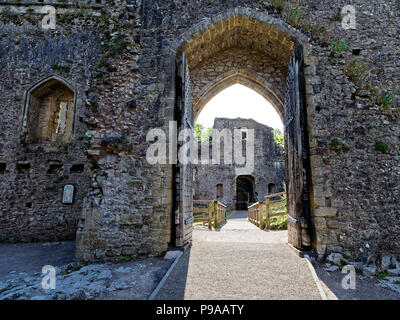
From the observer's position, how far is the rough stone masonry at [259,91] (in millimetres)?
4363

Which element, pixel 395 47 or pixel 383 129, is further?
pixel 395 47

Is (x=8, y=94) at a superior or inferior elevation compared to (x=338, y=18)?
inferior

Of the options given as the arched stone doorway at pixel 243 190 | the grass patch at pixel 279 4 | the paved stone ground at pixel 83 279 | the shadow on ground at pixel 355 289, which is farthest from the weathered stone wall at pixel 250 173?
the shadow on ground at pixel 355 289

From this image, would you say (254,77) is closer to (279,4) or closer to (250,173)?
(279,4)

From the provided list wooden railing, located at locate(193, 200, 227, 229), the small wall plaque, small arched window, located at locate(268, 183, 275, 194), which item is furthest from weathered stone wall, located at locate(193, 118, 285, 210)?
the small wall plaque

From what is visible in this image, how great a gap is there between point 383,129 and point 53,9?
454 inches

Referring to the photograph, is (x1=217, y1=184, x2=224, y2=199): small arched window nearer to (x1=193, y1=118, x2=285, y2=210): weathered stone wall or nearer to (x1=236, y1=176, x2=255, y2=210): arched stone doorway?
(x1=193, y1=118, x2=285, y2=210): weathered stone wall

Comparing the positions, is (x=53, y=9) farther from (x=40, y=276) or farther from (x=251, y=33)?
(x=40, y=276)

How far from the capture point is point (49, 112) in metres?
8.66

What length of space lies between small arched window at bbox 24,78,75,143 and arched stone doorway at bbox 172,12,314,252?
5272mm

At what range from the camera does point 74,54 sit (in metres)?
8.42

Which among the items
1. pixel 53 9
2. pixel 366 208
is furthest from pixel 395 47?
pixel 53 9

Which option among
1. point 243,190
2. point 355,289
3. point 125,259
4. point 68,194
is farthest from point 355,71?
point 243,190

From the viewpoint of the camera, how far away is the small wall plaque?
7.65 meters
